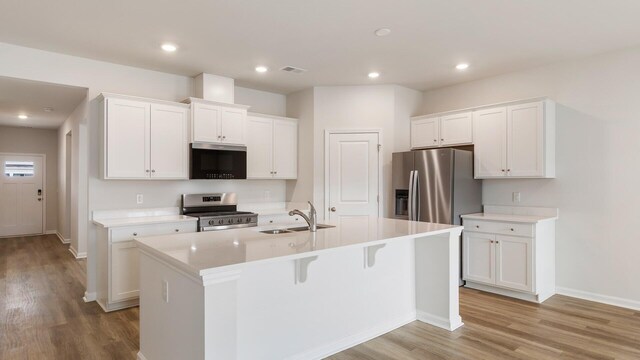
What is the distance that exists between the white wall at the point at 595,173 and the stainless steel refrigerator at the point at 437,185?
2.12ft

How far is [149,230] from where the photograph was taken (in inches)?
154

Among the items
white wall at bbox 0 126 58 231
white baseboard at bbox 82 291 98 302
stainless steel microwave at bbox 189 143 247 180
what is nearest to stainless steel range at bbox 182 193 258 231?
stainless steel microwave at bbox 189 143 247 180

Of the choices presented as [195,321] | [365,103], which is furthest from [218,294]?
[365,103]

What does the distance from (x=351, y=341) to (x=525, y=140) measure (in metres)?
2.99

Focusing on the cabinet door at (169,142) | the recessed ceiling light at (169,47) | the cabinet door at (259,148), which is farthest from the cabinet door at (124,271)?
the recessed ceiling light at (169,47)

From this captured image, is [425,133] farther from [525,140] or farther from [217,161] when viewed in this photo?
[217,161]

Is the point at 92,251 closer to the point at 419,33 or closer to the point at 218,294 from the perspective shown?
the point at 218,294

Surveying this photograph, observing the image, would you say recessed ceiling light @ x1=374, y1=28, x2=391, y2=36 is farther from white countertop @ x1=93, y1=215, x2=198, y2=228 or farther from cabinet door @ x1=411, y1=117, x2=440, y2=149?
white countertop @ x1=93, y1=215, x2=198, y2=228

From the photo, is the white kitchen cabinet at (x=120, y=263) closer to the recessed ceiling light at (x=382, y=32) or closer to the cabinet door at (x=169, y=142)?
the cabinet door at (x=169, y=142)

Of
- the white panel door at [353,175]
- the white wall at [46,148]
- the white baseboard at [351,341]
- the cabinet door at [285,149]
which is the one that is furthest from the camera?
the white wall at [46,148]

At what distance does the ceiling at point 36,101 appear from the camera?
4.40 metres

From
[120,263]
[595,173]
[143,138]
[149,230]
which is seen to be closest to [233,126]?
[143,138]

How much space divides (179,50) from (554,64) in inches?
164

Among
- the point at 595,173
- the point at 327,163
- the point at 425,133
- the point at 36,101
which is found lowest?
the point at 595,173
